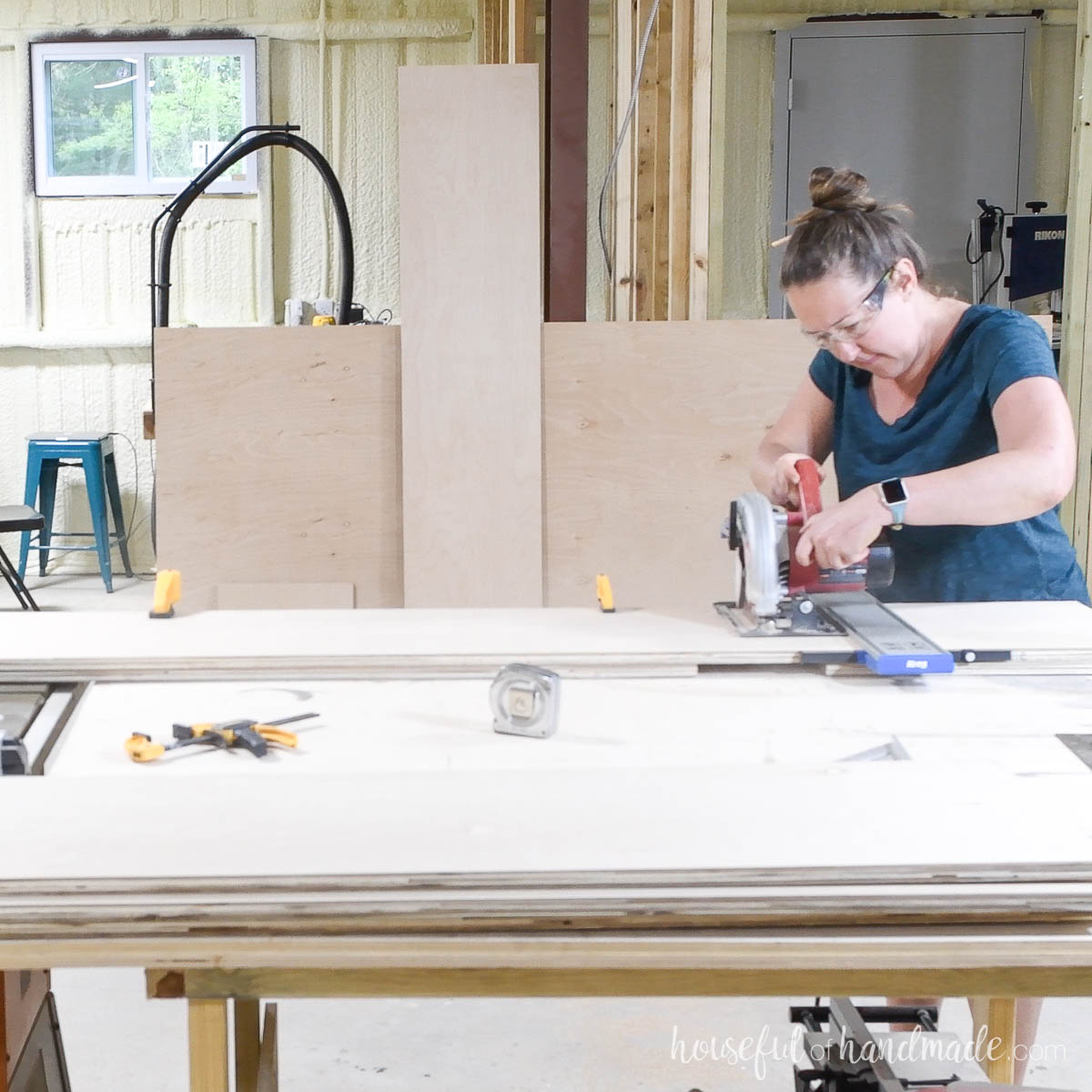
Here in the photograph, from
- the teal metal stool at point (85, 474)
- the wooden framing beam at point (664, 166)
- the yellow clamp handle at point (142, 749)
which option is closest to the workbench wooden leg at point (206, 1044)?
the yellow clamp handle at point (142, 749)

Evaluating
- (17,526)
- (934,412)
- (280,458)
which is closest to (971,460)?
(934,412)

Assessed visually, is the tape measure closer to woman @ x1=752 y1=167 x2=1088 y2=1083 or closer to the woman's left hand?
the woman's left hand

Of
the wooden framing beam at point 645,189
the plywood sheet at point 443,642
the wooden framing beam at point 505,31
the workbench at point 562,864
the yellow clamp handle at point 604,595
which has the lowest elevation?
the workbench at point 562,864

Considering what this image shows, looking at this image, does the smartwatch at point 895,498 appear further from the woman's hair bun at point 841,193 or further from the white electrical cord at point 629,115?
the white electrical cord at point 629,115

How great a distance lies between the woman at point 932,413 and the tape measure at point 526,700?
0.64m

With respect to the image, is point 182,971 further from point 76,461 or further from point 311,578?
point 76,461

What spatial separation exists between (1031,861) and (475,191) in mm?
2224

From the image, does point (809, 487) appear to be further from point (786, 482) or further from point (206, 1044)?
point (206, 1044)

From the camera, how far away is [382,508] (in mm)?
3053

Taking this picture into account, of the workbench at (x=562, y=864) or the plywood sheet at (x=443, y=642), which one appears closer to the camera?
the workbench at (x=562, y=864)

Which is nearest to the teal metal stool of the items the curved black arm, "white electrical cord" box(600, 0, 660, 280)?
the curved black arm

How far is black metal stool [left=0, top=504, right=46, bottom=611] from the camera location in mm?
4988

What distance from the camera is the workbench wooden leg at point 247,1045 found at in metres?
1.47

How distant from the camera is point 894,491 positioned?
6.16ft
